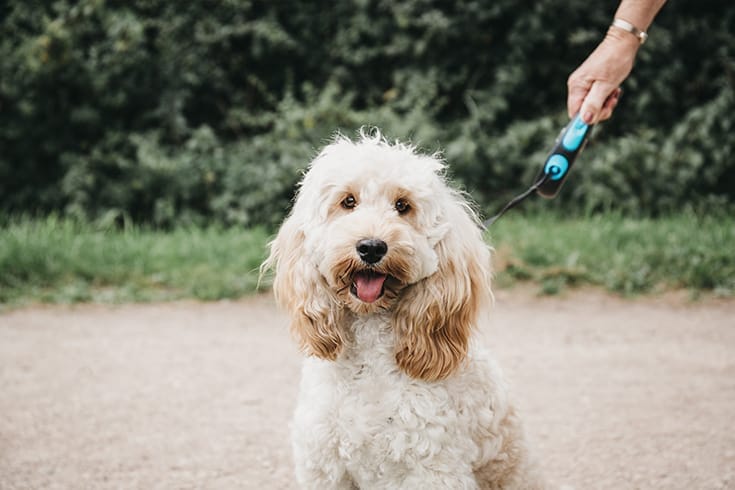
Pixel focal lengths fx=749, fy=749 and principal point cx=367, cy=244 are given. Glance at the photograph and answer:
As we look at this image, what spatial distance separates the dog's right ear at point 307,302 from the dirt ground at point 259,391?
1082 mm

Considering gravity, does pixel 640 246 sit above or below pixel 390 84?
below

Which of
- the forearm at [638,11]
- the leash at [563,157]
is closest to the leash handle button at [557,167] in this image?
the leash at [563,157]

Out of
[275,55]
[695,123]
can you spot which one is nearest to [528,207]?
[695,123]

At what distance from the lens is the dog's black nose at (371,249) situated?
2389 millimetres

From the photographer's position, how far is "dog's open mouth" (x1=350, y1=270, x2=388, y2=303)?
97.3 inches

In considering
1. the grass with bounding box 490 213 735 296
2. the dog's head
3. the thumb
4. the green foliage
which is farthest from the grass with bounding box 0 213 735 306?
the dog's head

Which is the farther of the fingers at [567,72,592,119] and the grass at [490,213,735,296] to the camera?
the grass at [490,213,735,296]

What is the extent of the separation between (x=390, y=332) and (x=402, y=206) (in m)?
0.44

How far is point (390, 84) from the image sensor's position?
9.47 meters

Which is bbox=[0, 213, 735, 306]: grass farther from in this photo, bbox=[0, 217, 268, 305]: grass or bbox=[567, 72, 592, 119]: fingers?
bbox=[567, 72, 592, 119]: fingers

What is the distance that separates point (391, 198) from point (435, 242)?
0.21 meters

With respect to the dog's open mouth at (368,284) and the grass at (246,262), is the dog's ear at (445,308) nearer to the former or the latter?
the dog's open mouth at (368,284)

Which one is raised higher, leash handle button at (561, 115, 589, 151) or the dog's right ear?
leash handle button at (561, 115, 589, 151)

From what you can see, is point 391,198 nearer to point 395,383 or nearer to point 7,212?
point 395,383
